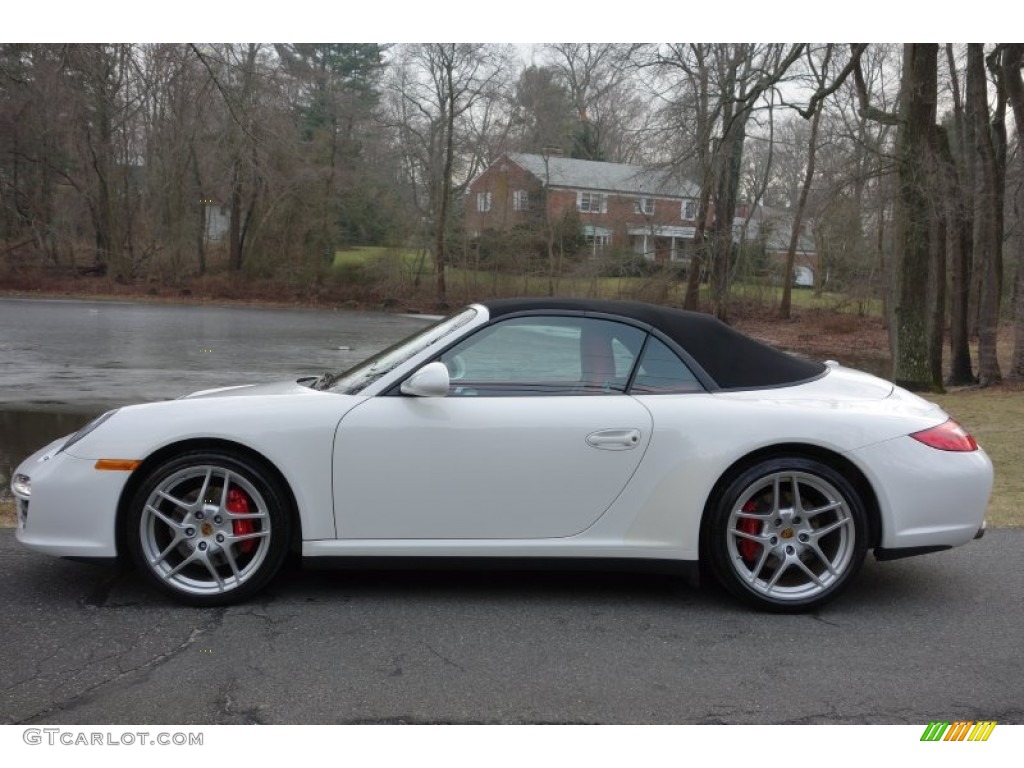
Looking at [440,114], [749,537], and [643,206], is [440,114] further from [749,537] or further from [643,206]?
[749,537]

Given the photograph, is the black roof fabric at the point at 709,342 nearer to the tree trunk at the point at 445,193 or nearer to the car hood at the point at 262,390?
the car hood at the point at 262,390

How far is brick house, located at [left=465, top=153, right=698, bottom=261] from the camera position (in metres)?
41.1

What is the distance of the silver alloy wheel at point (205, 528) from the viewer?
407 centimetres

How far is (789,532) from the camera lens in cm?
418

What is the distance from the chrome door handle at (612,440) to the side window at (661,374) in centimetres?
24

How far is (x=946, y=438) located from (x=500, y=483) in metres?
2.03

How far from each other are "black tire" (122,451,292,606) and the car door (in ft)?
1.05

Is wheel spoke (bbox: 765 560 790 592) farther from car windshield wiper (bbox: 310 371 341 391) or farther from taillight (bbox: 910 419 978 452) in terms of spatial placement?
car windshield wiper (bbox: 310 371 341 391)

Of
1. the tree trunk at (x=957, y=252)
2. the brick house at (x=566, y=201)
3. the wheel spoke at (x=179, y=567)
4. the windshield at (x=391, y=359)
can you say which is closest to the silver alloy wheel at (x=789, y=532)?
the windshield at (x=391, y=359)

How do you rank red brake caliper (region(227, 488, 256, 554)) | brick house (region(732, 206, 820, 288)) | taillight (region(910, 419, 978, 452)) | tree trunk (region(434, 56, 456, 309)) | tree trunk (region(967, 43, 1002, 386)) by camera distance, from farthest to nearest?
tree trunk (region(434, 56, 456, 309)) < brick house (region(732, 206, 820, 288)) < tree trunk (region(967, 43, 1002, 386)) < taillight (region(910, 419, 978, 452)) < red brake caliper (region(227, 488, 256, 554))

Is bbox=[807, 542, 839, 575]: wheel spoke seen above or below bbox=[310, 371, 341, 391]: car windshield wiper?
below

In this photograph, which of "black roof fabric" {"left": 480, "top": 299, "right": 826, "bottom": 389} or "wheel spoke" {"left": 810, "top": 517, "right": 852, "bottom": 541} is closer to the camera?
"wheel spoke" {"left": 810, "top": 517, "right": 852, "bottom": 541}

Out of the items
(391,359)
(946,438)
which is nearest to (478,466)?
(391,359)
